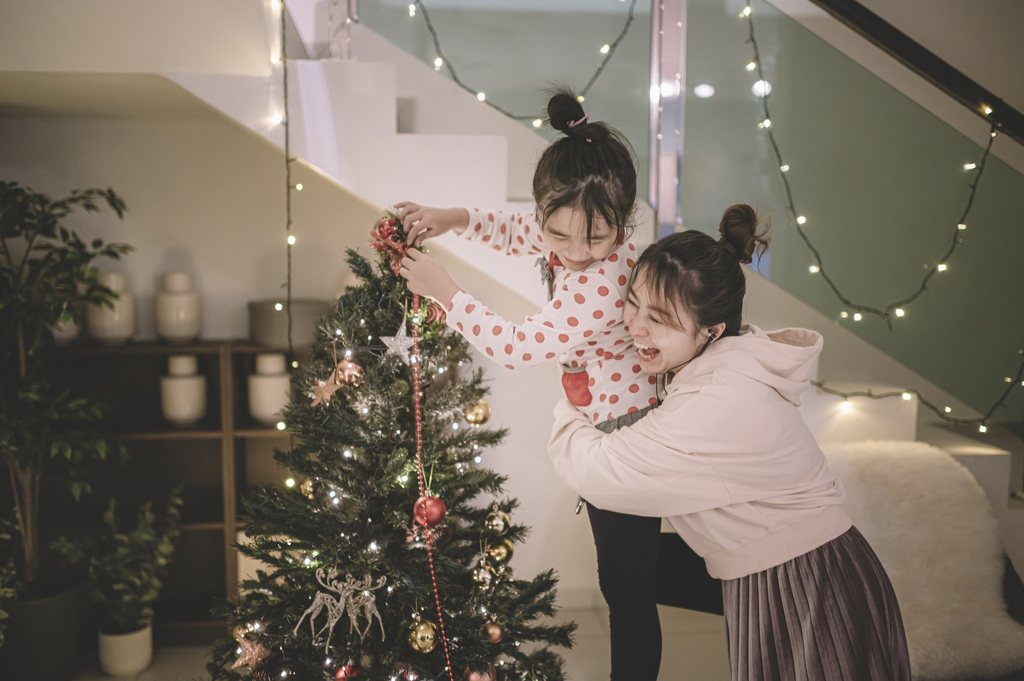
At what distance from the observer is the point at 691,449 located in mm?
1020

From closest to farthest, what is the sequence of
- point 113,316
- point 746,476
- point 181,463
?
point 746,476 → point 113,316 → point 181,463

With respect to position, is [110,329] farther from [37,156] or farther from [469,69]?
[469,69]

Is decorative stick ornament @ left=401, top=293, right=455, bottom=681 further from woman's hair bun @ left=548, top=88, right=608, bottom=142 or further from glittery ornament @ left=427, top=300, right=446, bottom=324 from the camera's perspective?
woman's hair bun @ left=548, top=88, right=608, bottom=142

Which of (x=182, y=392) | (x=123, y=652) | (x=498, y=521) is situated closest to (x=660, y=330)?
(x=498, y=521)

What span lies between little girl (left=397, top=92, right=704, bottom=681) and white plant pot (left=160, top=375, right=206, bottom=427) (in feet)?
4.40

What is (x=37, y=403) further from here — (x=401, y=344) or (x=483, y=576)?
(x=483, y=576)

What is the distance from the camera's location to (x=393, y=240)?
120 centimetres

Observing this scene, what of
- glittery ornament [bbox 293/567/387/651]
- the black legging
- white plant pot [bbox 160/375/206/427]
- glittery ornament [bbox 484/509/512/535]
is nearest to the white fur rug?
the black legging

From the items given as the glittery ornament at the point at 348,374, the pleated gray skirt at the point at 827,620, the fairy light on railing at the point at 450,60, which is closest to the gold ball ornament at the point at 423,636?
the glittery ornament at the point at 348,374

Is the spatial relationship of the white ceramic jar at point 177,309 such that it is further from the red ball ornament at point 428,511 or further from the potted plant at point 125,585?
the red ball ornament at point 428,511

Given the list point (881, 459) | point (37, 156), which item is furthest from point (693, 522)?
point (37, 156)

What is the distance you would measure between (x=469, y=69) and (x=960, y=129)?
5.07 ft

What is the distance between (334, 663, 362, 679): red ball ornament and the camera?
1.19m

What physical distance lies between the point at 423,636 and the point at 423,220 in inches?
32.2
